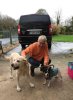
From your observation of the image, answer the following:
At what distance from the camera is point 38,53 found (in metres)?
7.11

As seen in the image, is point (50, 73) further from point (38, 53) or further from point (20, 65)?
point (20, 65)

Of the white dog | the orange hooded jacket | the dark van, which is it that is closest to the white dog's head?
the white dog

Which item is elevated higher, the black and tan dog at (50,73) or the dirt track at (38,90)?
the black and tan dog at (50,73)

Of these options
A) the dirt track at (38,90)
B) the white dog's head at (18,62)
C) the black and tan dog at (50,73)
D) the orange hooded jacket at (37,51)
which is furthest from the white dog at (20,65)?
the orange hooded jacket at (37,51)

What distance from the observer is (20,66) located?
20.4 ft

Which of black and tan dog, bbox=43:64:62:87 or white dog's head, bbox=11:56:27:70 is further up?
white dog's head, bbox=11:56:27:70

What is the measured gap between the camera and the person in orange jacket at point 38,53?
6.75 meters

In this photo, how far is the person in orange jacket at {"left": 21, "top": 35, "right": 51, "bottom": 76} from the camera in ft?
22.2

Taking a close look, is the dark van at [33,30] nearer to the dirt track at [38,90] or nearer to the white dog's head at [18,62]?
the dirt track at [38,90]

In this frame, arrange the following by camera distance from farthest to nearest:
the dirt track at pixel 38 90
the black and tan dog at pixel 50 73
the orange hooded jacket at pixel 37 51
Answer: the orange hooded jacket at pixel 37 51
the black and tan dog at pixel 50 73
the dirt track at pixel 38 90

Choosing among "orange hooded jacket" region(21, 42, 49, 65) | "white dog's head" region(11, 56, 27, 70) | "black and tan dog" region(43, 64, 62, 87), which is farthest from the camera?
"orange hooded jacket" region(21, 42, 49, 65)

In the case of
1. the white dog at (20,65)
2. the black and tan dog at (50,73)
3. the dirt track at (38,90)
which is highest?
the white dog at (20,65)

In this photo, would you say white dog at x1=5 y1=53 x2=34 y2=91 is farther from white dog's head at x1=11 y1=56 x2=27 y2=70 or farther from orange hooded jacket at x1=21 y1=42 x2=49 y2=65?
orange hooded jacket at x1=21 y1=42 x2=49 y2=65

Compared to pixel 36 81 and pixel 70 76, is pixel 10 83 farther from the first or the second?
pixel 70 76
